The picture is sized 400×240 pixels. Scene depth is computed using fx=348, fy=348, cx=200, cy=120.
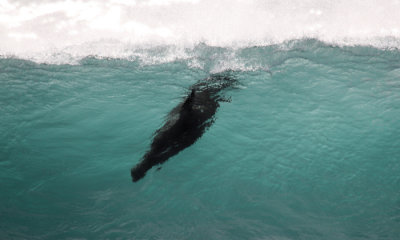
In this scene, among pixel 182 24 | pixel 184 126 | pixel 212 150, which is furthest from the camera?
pixel 182 24

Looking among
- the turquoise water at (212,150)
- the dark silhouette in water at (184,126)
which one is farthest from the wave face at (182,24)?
the dark silhouette in water at (184,126)

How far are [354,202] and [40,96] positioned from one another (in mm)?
5515

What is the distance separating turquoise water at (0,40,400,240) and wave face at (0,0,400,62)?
1.88ft

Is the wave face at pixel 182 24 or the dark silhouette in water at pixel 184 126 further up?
the wave face at pixel 182 24

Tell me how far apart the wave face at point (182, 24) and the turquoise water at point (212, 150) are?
1.88ft

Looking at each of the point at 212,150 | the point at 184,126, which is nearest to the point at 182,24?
the point at 184,126

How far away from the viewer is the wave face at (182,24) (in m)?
8.06

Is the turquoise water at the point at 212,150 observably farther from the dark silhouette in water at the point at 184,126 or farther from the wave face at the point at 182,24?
the wave face at the point at 182,24

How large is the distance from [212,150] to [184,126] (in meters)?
0.59

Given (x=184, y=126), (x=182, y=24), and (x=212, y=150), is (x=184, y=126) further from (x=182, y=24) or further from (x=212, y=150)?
(x=182, y=24)

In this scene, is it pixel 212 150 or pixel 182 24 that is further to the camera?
pixel 182 24

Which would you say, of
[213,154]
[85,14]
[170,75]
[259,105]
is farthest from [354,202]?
[85,14]

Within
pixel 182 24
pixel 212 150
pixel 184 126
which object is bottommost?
pixel 212 150

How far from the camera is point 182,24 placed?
8.49 m
